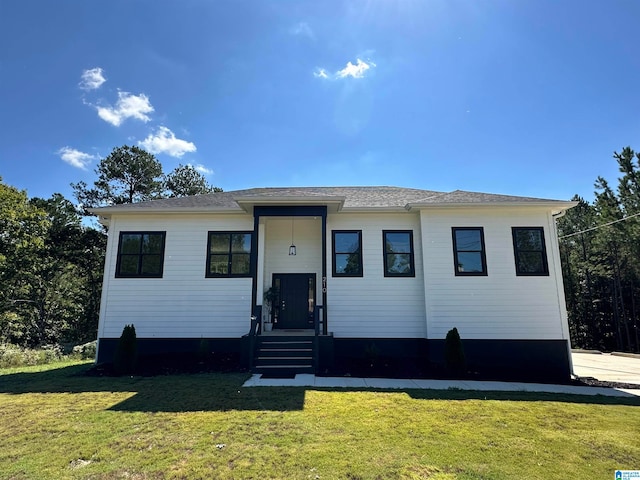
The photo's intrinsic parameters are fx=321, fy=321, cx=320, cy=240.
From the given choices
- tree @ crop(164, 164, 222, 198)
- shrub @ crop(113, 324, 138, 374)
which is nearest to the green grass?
shrub @ crop(113, 324, 138, 374)

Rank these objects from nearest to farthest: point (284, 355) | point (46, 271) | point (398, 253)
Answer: point (284, 355)
point (398, 253)
point (46, 271)

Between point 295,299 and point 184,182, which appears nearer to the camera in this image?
point 295,299

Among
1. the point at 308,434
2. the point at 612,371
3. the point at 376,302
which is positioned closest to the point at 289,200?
the point at 376,302

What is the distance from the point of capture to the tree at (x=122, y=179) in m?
22.5

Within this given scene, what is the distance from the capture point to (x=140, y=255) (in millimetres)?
10156

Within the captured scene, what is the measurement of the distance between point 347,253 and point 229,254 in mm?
3745

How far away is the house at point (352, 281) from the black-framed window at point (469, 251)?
0.03 metres

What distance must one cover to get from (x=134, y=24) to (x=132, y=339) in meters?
9.44

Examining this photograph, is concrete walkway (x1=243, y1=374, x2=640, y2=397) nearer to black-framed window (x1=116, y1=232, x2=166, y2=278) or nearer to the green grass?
the green grass

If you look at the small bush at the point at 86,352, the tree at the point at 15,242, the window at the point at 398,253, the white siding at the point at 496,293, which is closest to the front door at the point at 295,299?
the window at the point at 398,253

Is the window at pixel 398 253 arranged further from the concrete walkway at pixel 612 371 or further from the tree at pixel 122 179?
the tree at pixel 122 179

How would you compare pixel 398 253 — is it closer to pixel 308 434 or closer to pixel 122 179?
pixel 308 434

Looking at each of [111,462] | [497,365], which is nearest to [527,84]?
[497,365]

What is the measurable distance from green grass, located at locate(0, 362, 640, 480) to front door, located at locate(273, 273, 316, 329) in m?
3.99
